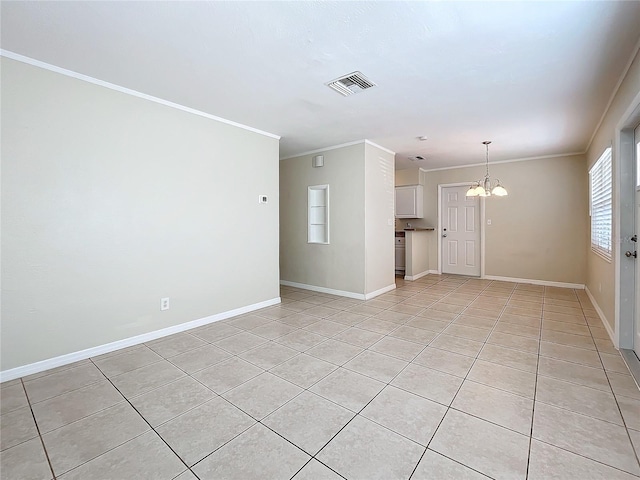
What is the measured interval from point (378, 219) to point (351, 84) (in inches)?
107

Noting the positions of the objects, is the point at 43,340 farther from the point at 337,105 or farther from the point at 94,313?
the point at 337,105

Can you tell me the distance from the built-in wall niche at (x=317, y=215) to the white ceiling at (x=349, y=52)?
1871 millimetres

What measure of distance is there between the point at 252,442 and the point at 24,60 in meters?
3.31

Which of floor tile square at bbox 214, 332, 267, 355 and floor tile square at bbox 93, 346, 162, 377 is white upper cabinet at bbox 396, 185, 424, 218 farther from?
floor tile square at bbox 93, 346, 162, 377

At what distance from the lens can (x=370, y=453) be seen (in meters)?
1.62

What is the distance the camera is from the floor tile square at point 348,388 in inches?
82.4

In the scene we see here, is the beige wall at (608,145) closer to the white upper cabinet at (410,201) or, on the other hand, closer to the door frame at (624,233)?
the door frame at (624,233)

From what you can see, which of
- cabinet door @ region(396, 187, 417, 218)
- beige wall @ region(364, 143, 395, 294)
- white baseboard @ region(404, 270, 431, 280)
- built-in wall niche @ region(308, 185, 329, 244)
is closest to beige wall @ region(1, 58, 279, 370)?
built-in wall niche @ region(308, 185, 329, 244)

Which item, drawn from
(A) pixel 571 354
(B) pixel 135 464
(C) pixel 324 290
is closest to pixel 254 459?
(B) pixel 135 464

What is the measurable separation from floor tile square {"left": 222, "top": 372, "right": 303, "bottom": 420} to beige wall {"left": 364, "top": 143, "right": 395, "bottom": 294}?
2855mm

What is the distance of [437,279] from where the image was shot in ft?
21.8

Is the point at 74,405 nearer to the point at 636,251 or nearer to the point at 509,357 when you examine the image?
the point at 509,357

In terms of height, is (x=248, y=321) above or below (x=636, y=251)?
below

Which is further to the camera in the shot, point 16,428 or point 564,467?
point 16,428
